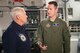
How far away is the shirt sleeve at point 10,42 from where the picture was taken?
2814mm

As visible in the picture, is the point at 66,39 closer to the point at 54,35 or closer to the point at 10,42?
the point at 54,35

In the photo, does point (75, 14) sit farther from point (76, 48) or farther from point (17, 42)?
point (17, 42)

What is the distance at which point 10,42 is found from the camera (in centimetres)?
282

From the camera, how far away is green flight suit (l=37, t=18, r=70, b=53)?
372 cm

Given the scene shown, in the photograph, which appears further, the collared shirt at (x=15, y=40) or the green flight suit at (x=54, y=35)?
the green flight suit at (x=54, y=35)

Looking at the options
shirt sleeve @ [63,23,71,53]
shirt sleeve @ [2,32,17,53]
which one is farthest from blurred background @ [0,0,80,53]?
shirt sleeve @ [2,32,17,53]

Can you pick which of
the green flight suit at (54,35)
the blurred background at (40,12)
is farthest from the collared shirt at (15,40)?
the blurred background at (40,12)

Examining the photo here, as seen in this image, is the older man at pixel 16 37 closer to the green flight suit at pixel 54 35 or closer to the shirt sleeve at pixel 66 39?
the green flight suit at pixel 54 35

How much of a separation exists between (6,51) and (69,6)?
7.79 feet

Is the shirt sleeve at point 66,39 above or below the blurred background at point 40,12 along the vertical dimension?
below

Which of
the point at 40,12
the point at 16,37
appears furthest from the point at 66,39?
the point at 40,12

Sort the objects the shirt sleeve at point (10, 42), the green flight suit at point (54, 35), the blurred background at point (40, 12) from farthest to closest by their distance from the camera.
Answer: the blurred background at point (40, 12), the green flight suit at point (54, 35), the shirt sleeve at point (10, 42)

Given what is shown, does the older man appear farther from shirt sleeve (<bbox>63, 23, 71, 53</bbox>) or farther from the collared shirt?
shirt sleeve (<bbox>63, 23, 71, 53</bbox>)

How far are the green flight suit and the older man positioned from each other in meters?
0.71
